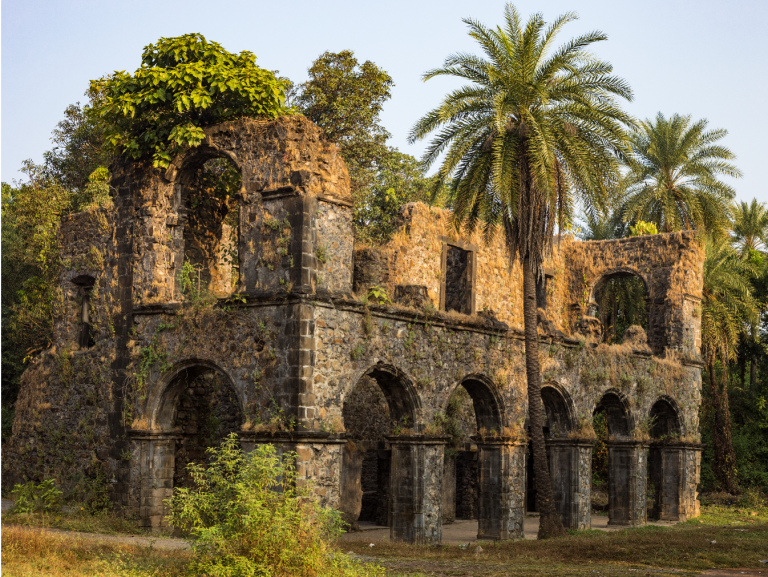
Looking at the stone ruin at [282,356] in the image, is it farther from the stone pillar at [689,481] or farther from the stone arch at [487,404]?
the stone pillar at [689,481]

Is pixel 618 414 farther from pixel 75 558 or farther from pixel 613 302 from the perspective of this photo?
pixel 75 558

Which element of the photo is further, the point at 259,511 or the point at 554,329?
the point at 554,329

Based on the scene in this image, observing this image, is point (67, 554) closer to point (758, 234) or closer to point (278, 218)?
point (278, 218)

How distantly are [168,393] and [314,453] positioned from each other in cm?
366

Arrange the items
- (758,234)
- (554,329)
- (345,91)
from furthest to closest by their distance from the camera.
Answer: (758,234) → (345,91) → (554,329)

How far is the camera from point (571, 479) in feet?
75.1

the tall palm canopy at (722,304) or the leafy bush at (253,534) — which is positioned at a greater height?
the tall palm canopy at (722,304)

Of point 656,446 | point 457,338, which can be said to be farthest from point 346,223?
point 656,446

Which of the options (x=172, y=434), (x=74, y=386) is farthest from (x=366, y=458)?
(x=74, y=386)

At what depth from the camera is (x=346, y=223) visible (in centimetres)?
1680

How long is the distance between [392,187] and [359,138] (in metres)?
2.22

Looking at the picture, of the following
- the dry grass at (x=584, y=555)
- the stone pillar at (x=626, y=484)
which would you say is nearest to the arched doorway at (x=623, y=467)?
the stone pillar at (x=626, y=484)

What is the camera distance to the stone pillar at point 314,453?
1527 cm

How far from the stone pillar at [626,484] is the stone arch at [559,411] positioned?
3231 mm
